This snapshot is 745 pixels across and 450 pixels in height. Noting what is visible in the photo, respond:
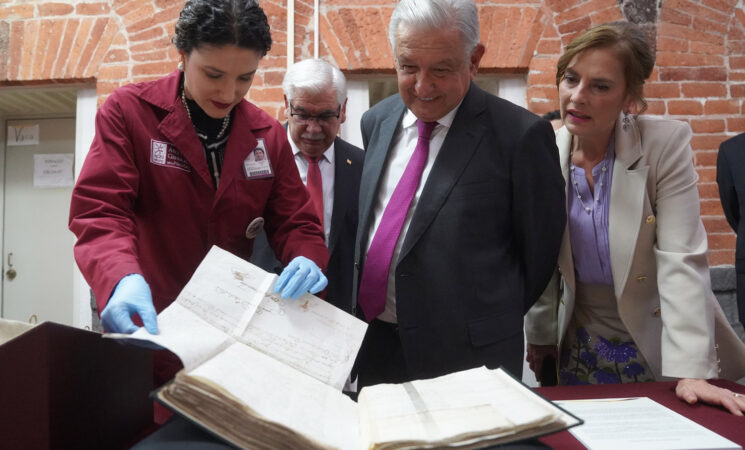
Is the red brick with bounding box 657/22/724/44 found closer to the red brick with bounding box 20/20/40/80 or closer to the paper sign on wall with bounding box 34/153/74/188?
the red brick with bounding box 20/20/40/80

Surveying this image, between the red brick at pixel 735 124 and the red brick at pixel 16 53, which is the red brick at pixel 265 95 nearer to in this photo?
the red brick at pixel 16 53

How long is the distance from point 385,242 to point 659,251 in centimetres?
63

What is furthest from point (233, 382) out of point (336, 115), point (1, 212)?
point (1, 212)

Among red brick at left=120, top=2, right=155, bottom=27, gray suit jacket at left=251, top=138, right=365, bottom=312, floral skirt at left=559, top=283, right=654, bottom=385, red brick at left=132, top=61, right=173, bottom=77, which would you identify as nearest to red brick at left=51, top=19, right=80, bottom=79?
red brick at left=120, top=2, right=155, bottom=27

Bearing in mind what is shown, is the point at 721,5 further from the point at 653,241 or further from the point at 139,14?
the point at 139,14

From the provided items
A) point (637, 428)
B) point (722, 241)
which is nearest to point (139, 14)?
point (637, 428)

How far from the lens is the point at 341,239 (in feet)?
6.23

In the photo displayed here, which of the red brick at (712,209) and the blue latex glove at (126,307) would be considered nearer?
the blue latex glove at (126,307)

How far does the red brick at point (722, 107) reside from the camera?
115 inches

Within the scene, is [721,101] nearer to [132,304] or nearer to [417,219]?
[417,219]

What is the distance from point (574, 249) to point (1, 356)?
1.22 metres

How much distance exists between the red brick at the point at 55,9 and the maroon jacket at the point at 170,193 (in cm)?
229

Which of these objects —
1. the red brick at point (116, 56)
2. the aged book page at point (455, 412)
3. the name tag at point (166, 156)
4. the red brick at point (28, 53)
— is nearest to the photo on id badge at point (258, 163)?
the name tag at point (166, 156)

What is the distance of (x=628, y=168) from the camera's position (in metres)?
1.35
